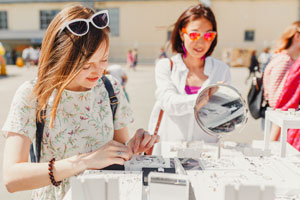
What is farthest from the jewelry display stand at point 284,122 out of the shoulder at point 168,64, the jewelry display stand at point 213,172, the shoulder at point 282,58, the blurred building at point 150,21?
the blurred building at point 150,21

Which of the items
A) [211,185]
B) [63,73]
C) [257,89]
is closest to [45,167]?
[63,73]

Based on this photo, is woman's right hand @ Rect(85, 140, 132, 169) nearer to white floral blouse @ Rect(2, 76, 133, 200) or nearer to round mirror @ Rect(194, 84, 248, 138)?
white floral blouse @ Rect(2, 76, 133, 200)

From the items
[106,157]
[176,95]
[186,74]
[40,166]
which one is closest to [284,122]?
[176,95]

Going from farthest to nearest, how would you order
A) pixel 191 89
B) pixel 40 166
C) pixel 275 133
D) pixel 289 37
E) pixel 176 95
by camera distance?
pixel 289 37, pixel 275 133, pixel 191 89, pixel 176 95, pixel 40 166

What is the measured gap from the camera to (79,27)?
1127mm

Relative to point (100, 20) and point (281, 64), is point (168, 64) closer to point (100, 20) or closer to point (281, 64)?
point (100, 20)

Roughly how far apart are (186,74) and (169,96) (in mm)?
255

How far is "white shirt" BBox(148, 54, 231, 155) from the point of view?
6.66ft

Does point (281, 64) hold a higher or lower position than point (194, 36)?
lower

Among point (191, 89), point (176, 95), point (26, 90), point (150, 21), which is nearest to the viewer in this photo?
point (26, 90)

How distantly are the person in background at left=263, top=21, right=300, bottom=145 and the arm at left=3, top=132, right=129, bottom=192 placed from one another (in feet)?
6.51

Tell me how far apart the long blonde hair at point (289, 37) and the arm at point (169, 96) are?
151 centimetres

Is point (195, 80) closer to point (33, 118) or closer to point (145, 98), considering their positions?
point (33, 118)

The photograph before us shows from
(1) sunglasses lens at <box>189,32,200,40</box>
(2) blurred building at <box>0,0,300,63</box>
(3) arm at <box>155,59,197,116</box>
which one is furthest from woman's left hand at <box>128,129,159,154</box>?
(2) blurred building at <box>0,0,300,63</box>
